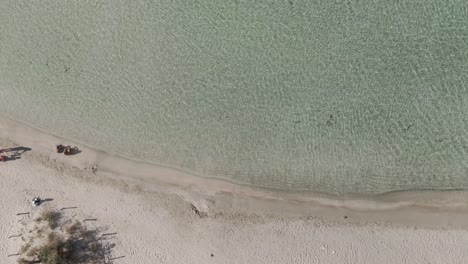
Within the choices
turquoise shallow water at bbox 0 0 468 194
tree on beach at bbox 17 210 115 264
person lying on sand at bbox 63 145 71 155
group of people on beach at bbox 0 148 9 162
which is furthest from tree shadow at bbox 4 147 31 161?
tree on beach at bbox 17 210 115 264

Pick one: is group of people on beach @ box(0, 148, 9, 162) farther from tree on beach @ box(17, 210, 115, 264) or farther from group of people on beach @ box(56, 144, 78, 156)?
tree on beach @ box(17, 210, 115, 264)

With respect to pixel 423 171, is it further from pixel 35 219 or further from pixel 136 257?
pixel 35 219

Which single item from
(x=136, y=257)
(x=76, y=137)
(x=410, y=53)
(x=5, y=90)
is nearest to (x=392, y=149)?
(x=410, y=53)

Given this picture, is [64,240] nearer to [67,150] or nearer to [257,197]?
[67,150]

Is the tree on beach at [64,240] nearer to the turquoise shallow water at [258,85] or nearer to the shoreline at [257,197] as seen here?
the shoreline at [257,197]

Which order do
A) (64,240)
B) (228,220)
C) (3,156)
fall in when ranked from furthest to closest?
1. (3,156)
2. (228,220)
3. (64,240)

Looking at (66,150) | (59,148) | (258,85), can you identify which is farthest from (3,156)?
(258,85)
